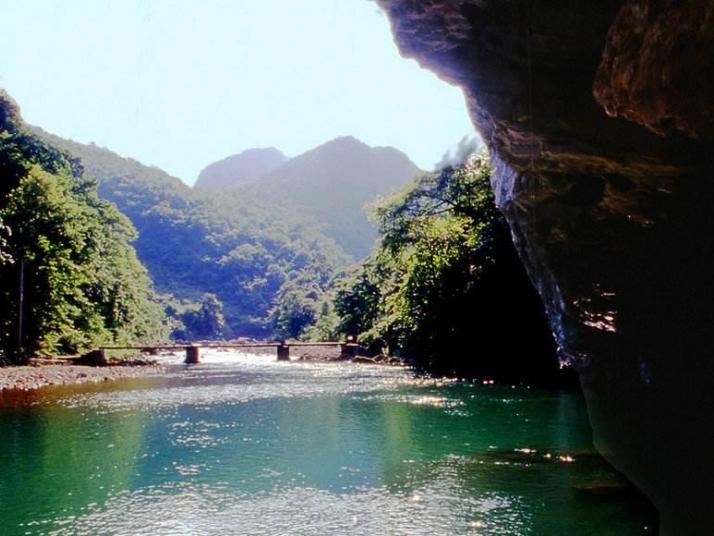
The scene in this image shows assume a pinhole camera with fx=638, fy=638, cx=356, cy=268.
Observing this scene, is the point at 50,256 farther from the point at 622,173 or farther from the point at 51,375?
the point at 622,173

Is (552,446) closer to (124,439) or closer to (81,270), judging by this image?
(124,439)

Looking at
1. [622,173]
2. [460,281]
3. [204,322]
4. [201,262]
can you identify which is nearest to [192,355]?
[460,281]

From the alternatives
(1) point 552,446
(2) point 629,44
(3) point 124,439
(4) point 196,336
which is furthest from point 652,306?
(4) point 196,336

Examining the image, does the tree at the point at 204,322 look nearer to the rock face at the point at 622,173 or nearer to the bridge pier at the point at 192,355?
the bridge pier at the point at 192,355

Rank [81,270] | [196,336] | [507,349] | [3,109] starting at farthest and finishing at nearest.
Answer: [196,336] → [3,109] → [81,270] → [507,349]

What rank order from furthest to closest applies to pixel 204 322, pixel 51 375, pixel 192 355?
1. pixel 204 322
2. pixel 192 355
3. pixel 51 375

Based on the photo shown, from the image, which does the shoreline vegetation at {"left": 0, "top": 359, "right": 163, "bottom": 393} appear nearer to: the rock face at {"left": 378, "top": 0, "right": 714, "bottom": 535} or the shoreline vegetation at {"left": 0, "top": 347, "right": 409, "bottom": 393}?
the shoreline vegetation at {"left": 0, "top": 347, "right": 409, "bottom": 393}

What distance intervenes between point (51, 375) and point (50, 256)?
10.5m

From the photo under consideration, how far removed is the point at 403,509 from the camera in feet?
32.3

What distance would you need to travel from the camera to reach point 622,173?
7.54 metres

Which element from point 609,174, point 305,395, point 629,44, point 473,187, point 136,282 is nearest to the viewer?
point 629,44

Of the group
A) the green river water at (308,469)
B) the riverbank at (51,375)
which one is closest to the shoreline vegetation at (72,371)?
the riverbank at (51,375)

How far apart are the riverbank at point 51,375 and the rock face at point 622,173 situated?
22.8m

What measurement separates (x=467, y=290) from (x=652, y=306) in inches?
953
